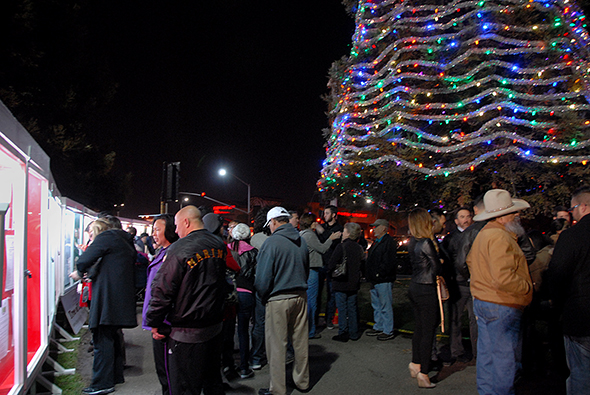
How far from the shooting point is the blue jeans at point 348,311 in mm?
6816

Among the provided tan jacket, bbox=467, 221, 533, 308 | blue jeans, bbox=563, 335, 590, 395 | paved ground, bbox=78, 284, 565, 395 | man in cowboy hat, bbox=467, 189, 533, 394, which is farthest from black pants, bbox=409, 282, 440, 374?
blue jeans, bbox=563, 335, 590, 395

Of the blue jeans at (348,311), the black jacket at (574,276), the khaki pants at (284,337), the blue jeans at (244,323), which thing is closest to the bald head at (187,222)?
the khaki pants at (284,337)

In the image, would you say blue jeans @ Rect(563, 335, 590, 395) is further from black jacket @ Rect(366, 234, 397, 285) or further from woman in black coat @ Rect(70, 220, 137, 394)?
woman in black coat @ Rect(70, 220, 137, 394)

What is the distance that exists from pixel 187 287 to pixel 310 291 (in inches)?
171

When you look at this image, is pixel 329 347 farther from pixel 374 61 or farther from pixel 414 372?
pixel 374 61

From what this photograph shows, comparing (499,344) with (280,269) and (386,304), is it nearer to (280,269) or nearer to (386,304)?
(280,269)

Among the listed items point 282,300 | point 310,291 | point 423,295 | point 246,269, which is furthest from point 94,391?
point 423,295

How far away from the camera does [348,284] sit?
22.2ft

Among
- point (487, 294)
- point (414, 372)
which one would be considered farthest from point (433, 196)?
point (487, 294)

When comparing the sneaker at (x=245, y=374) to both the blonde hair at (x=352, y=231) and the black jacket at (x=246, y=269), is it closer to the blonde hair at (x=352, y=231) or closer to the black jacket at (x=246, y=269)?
the black jacket at (x=246, y=269)

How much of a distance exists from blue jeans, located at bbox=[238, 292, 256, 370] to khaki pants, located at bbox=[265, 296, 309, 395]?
802 mm

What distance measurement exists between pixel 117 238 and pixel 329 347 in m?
3.80

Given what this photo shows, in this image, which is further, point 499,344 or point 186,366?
point 499,344

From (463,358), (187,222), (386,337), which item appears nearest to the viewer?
(187,222)
